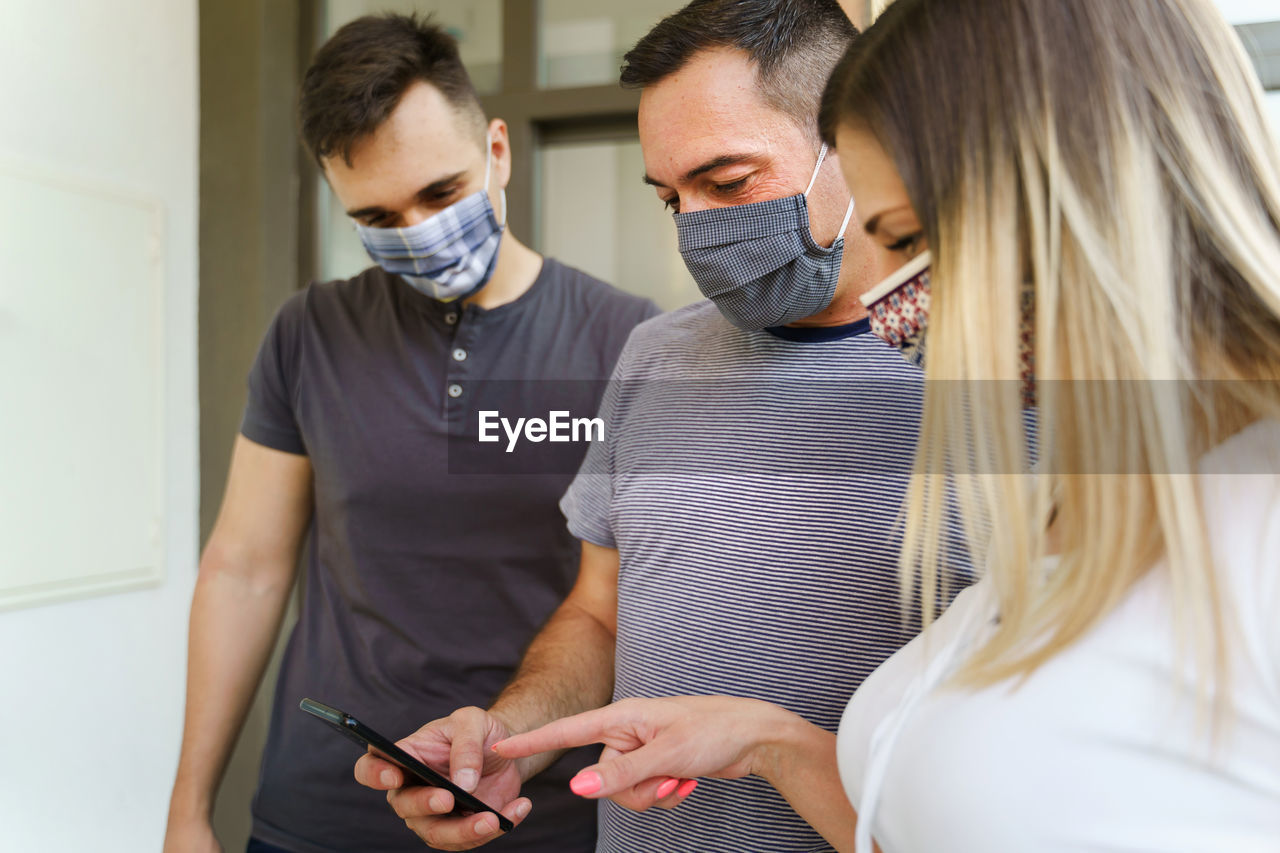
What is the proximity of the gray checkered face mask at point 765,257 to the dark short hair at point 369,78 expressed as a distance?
0.62 m

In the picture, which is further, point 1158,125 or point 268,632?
point 268,632

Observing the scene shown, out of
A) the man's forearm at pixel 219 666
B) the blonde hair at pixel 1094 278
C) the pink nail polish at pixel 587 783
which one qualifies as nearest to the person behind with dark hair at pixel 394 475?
the man's forearm at pixel 219 666

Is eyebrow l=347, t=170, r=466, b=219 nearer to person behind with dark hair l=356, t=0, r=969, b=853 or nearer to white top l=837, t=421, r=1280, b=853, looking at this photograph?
person behind with dark hair l=356, t=0, r=969, b=853

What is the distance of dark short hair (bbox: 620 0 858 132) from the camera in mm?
1069

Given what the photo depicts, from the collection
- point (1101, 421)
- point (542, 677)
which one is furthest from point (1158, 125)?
point (542, 677)

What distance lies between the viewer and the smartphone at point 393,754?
88cm

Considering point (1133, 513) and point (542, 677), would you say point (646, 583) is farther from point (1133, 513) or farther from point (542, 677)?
point (1133, 513)

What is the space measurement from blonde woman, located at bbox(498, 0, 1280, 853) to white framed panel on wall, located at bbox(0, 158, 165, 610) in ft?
6.80

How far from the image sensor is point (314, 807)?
1472 millimetres

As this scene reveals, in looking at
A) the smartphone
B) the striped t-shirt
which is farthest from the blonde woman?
the smartphone

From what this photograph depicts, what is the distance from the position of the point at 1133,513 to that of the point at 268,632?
4.68 feet

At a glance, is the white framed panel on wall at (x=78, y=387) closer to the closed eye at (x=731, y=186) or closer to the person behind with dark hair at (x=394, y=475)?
the person behind with dark hair at (x=394, y=475)

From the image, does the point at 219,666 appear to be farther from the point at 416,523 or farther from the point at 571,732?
the point at 571,732

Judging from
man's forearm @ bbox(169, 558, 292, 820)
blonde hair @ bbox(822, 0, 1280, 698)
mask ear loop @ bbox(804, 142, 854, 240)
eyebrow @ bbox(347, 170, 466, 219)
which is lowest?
man's forearm @ bbox(169, 558, 292, 820)
